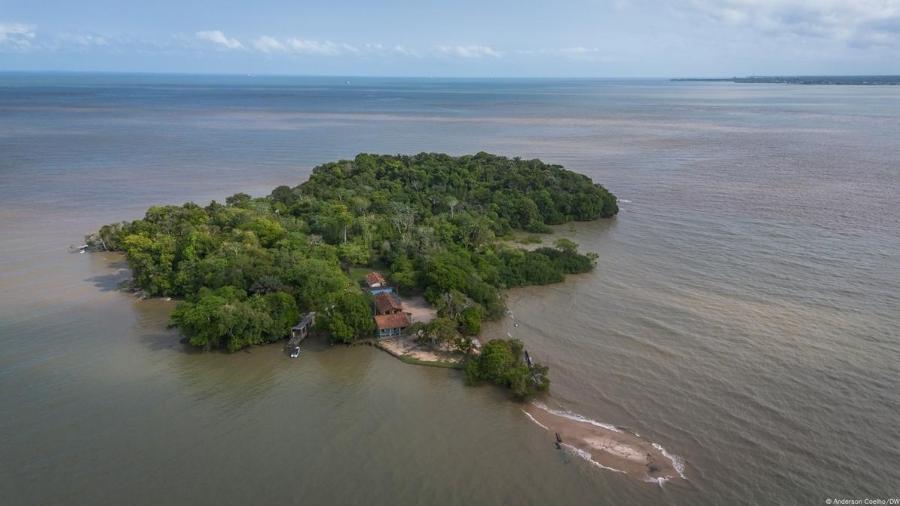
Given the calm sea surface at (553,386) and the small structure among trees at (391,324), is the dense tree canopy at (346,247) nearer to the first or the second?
the small structure among trees at (391,324)

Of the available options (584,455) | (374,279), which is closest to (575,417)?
(584,455)

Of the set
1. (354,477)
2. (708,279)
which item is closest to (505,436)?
(354,477)

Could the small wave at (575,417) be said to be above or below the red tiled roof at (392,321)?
below

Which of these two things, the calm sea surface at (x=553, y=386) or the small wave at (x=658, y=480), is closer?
the small wave at (x=658, y=480)

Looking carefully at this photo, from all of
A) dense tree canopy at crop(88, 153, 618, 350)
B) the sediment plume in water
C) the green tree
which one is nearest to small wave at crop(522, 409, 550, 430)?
the sediment plume in water

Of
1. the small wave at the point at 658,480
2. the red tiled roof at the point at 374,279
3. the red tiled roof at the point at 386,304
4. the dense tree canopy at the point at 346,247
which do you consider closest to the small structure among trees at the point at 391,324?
the red tiled roof at the point at 386,304
